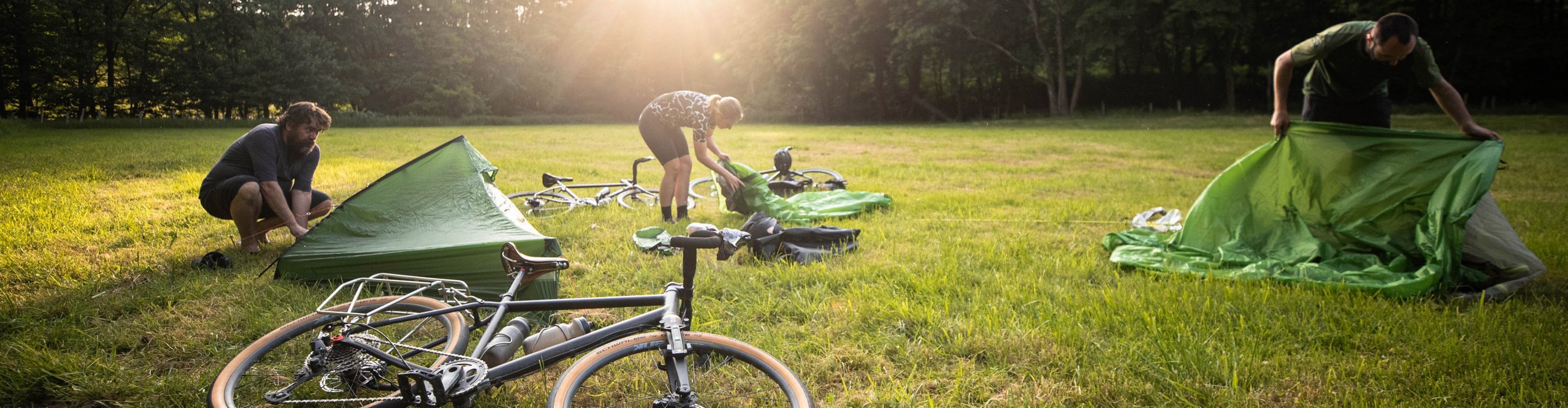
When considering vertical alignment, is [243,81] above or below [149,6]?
below

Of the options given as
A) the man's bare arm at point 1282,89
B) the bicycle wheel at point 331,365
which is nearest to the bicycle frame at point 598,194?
the bicycle wheel at point 331,365

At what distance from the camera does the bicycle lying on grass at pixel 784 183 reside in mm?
7941

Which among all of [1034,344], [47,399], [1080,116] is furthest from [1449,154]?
[1080,116]

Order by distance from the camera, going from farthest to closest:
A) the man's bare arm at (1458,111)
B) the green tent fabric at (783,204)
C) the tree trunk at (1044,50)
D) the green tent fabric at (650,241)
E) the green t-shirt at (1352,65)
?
the tree trunk at (1044,50) → the green tent fabric at (783,204) → the green tent fabric at (650,241) → the green t-shirt at (1352,65) → the man's bare arm at (1458,111)

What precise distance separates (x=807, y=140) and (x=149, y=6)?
2917cm

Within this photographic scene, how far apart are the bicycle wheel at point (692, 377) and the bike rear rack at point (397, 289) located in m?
0.62

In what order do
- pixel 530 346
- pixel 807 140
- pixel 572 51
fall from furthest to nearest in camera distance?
1. pixel 572 51
2. pixel 807 140
3. pixel 530 346

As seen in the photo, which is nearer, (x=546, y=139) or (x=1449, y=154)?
(x=1449, y=154)

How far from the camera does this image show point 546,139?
19.5 m

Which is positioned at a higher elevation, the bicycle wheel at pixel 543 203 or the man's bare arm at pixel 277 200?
the man's bare arm at pixel 277 200

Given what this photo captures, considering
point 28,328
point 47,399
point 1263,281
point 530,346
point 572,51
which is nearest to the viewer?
point 530,346

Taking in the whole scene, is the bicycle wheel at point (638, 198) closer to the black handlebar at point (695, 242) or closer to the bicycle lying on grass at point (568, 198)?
the bicycle lying on grass at point (568, 198)

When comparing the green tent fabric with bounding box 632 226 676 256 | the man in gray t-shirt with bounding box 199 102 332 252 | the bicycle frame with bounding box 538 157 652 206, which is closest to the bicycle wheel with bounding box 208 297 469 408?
the green tent fabric with bounding box 632 226 676 256

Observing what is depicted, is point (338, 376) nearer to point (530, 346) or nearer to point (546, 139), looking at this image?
point (530, 346)
